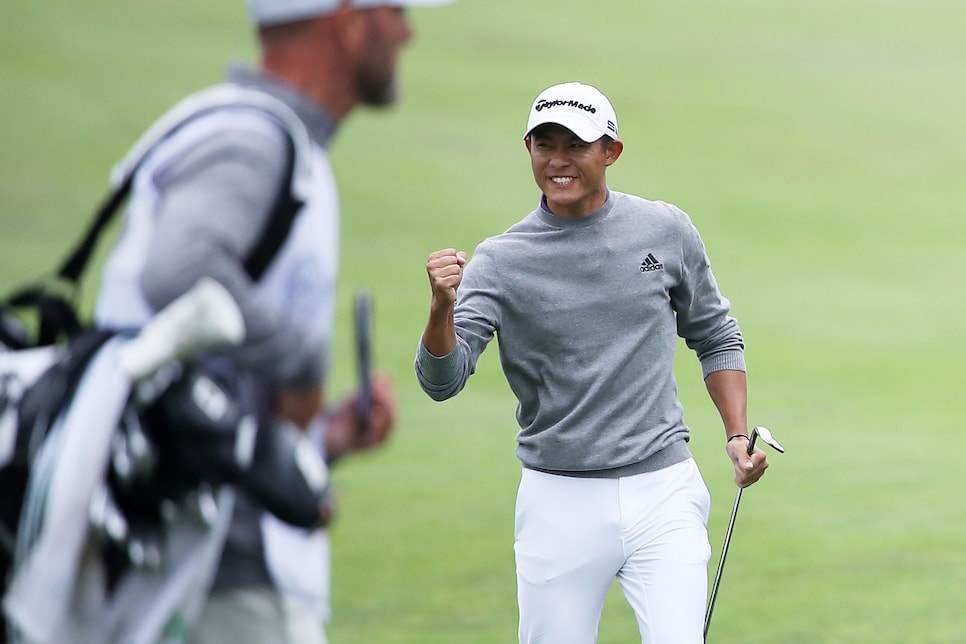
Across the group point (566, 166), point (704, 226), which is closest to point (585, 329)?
point (566, 166)

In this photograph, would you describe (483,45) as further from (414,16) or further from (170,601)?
(170,601)

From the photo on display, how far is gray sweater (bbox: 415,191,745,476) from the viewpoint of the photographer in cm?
382

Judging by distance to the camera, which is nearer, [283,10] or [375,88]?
[283,10]

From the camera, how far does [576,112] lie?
12.5ft

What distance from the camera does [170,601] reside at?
10.2 ft

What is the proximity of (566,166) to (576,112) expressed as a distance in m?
0.11

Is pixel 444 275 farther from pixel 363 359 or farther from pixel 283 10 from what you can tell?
pixel 283 10

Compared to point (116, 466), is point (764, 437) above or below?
below

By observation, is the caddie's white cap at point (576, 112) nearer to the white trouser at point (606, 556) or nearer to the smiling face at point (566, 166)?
the smiling face at point (566, 166)

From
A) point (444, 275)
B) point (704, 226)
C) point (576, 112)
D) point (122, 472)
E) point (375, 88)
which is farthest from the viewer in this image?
point (704, 226)

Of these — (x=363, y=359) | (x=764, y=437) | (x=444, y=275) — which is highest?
(x=444, y=275)

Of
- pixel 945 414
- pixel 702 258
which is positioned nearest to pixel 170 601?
pixel 702 258

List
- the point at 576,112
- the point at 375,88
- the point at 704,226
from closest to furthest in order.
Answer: the point at 576,112 < the point at 375,88 < the point at 704,226

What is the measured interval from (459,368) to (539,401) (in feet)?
0.98
